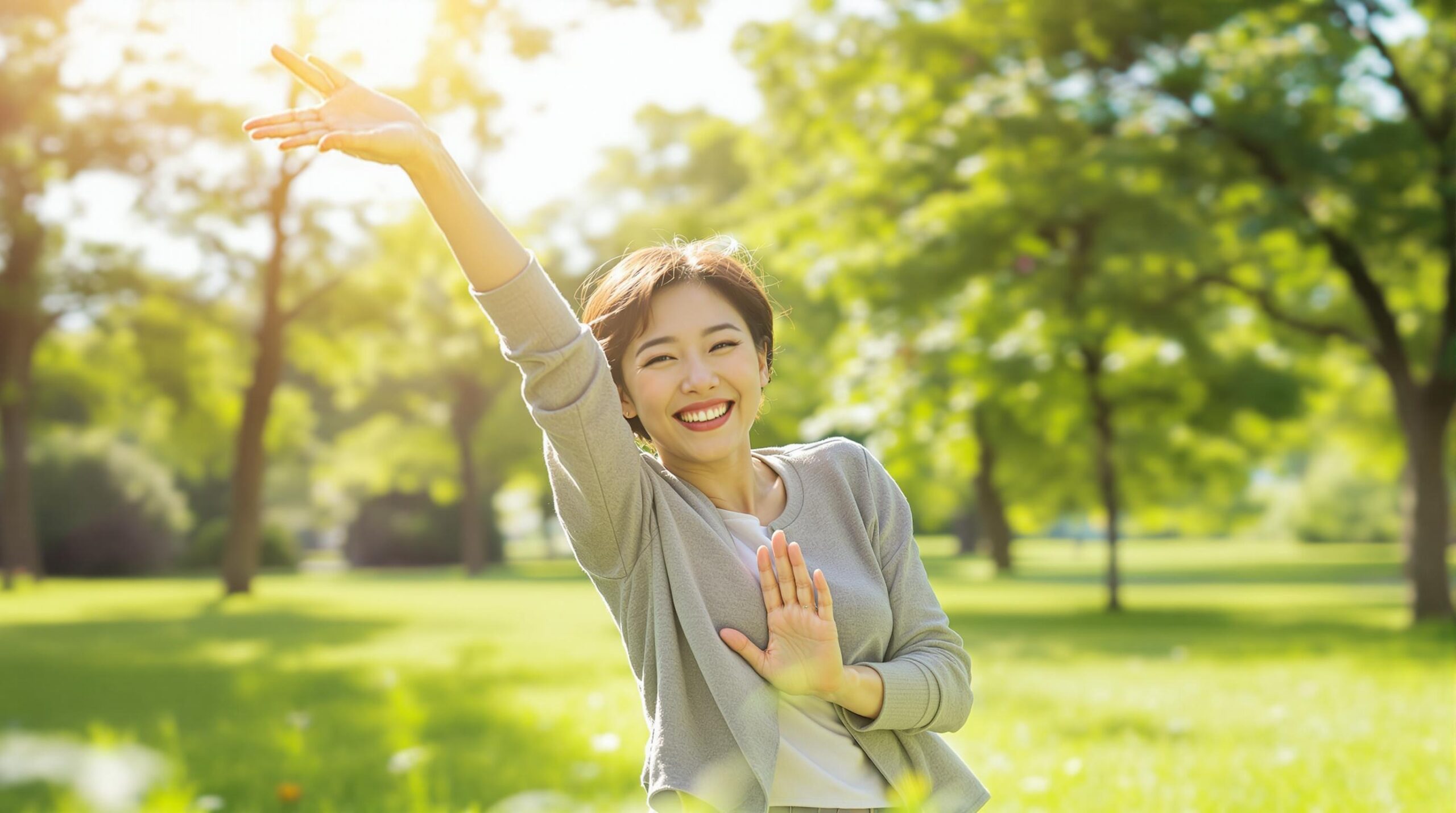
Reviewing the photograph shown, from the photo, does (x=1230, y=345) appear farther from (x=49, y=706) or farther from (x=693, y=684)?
(x=693, y=684)

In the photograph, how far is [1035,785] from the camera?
4.70 meters

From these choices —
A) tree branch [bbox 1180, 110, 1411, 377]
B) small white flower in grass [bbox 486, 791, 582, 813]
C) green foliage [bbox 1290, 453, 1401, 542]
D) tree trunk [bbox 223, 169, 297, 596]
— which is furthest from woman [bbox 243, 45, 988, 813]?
green foliage [bbox 1290, 453, 1401, 542]

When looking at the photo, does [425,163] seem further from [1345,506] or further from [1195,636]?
[1345,506]

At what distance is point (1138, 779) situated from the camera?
5.45 meters

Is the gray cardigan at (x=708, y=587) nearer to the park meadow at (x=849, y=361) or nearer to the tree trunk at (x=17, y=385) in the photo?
the park meadow at (x=849, y=361)

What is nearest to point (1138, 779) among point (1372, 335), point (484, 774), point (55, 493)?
point (484, 774)

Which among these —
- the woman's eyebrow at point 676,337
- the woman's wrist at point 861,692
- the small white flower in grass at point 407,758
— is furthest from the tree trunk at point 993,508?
the woman's wrist at point 861,692

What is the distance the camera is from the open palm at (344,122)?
2.03 m

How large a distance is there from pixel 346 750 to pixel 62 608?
16.4m

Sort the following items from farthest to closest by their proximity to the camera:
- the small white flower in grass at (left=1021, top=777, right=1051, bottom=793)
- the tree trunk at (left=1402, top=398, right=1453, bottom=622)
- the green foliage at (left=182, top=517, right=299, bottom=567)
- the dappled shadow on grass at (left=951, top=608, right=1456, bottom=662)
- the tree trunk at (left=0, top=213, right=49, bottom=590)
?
the green foliage at (left=182, top=517, right=299, bottom=567), the tree trunk at (left=0, top=213, right=49, bottom=590), the tree trunk at (left=1402, top=398, right=1453, bottom=622), the dappled shadow on grass at (left=951, top=608, right=1456, bottom=662), the small white flower in grass at (left=1021, top=777, right=1051, bottom=793)

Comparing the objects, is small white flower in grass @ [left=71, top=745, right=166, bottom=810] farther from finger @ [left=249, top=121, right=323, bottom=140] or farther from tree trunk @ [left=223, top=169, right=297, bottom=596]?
tree trunk @ [left=223, top=169, right=297, bottom=596]

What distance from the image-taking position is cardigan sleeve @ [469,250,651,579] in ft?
6.79

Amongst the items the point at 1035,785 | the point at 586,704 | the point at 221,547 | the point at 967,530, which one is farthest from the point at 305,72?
the point at 967,530

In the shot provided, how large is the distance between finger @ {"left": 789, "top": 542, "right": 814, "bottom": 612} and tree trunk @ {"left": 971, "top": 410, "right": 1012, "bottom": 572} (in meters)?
23.3
